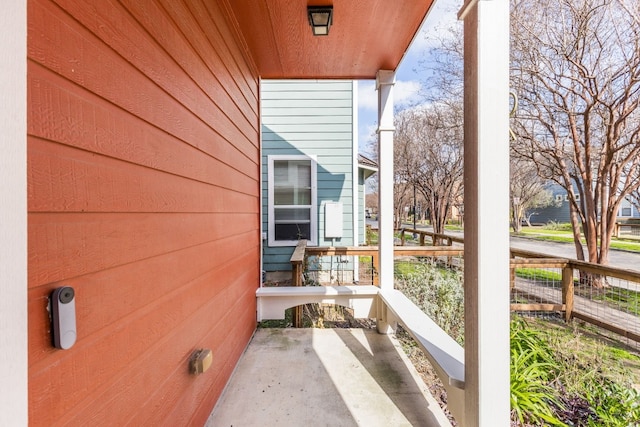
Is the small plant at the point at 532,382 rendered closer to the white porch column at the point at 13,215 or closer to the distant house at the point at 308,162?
the white porch column at the point at 13,215

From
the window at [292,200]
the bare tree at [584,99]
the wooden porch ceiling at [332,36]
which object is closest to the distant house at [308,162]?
the window at [292,200]

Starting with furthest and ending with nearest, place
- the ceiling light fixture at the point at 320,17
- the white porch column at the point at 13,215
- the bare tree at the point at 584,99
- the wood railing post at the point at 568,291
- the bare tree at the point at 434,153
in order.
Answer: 1. the bare tree at the point at 434,153
2. the bare tree at the point at 584,99
3. the wood railing post at the point at 568,291
4. the ceiling light fixture at the point at 320,17
5. the white porch column at the point at 13,215

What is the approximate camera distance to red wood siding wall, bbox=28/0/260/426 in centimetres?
71

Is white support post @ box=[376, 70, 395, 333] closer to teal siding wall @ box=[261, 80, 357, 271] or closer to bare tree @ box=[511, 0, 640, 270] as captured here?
teal siding wall @ box=[261, 80, 357, 271]

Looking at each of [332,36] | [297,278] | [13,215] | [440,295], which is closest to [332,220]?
[297,278]

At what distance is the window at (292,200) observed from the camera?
508cm

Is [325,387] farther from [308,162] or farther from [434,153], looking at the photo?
[434,153]

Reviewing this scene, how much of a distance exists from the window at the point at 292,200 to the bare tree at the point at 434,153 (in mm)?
3325

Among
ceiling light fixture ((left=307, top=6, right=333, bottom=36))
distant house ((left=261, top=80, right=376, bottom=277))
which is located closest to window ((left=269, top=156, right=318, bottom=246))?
distant house ((left=261, top=80, right=376, bottom=277))

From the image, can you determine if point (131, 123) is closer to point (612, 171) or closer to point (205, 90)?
point (205, 90)

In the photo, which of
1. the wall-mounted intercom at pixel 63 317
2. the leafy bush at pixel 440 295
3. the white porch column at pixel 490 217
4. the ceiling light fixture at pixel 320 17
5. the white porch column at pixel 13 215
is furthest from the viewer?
the leafy bush at pixel 440 295

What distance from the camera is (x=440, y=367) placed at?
157cm

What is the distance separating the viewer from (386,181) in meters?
3.00

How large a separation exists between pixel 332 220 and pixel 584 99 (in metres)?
4.17
